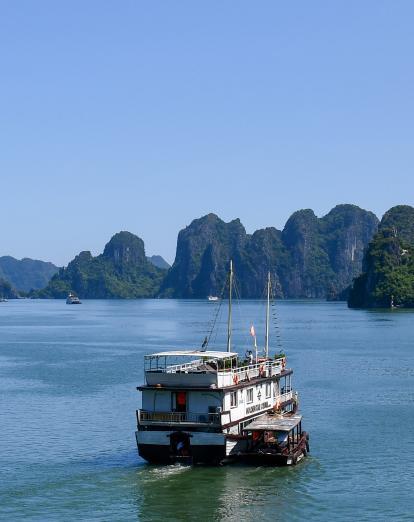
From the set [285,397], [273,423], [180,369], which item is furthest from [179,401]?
[285,397]

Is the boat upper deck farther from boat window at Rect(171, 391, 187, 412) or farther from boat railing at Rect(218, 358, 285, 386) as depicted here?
boat window at Rect(171, 391, 187, 412)

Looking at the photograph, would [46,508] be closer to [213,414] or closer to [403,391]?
[213,414]

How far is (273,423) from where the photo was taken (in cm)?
4731

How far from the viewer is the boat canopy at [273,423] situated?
4547 cm

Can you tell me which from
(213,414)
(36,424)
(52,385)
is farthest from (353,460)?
(52,385)

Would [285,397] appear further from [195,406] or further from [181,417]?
[181,417]

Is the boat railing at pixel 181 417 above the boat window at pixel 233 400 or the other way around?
the other way around

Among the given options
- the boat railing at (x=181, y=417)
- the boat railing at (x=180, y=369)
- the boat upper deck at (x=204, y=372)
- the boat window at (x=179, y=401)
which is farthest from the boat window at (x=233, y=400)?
the boat window at (x=179, y=401)

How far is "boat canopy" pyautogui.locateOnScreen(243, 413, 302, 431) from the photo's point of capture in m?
45.5

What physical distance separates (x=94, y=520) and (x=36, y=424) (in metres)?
21.6

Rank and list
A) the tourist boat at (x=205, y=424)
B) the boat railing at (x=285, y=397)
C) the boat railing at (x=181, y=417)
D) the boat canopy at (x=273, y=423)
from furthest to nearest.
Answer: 1. the boat railing at (x=285, y=397)
2. the boat canopy at (x=273, y=423)
3. the boat railing at (x=181, y=417)
4. the tourist boat at (x=205, y=424)

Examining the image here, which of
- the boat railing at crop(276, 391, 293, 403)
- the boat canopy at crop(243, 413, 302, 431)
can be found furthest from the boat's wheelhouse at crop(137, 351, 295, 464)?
the boat railing at crop(276, 391, 293, 403)

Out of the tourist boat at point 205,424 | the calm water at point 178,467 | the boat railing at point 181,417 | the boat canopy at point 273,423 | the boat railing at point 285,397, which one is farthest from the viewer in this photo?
the boat railing at point 285,397

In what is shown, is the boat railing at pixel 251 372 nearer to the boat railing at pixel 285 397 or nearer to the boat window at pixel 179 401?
the boat railing at pixel 285 397
